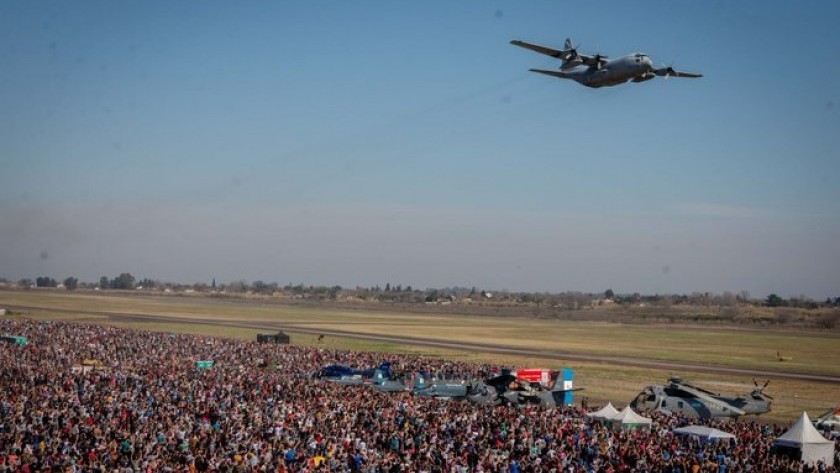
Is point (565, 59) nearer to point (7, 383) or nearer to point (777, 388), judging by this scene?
point (777, 388)

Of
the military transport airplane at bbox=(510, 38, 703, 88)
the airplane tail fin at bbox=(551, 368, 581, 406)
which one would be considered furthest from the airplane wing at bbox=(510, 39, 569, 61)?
the airplane tail fin at bbox=(551, 368, 581, 406)

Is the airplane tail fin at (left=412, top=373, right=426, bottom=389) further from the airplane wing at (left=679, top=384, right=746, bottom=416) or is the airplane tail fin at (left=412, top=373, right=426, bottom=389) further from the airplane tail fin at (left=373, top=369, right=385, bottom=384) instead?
the airplane wing at (left=679, top=384, right=746, bottom=416)

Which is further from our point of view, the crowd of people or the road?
the road

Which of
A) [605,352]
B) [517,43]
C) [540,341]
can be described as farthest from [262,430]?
[540,341]

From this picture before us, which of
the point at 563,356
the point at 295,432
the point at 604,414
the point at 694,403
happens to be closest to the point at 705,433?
the point at 604,414

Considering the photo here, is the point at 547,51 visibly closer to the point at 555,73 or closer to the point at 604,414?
the point at 555,73

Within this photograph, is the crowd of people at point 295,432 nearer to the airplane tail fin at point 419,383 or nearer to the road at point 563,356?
the airplane tail fin at point 419,383
